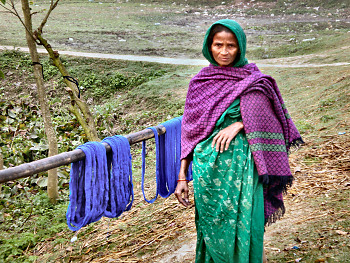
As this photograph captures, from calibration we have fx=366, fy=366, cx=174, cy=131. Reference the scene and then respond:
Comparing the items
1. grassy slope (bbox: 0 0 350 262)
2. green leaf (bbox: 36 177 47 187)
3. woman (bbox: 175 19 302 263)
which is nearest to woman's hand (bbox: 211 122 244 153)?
woman (bbox: 175 19 302 263)

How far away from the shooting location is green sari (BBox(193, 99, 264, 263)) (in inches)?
77.4

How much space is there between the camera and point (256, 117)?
6.47ft

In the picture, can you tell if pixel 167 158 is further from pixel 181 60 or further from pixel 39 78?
pixel 181 60

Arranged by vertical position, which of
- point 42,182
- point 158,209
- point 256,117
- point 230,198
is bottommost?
point 42,182

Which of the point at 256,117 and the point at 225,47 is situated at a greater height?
the point at 225,47

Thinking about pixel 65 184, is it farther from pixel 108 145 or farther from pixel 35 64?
pixel 108 145

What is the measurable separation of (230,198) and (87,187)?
0.98 meters

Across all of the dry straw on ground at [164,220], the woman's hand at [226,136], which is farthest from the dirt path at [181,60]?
the woman's hand at [226,136]

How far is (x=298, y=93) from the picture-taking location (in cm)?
720

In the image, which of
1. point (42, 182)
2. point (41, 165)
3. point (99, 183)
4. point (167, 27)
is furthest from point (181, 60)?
point (41, 165)

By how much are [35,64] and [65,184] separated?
208 centimetres

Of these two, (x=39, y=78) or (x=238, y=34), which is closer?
(x=238, y=34)

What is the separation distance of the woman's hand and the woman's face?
372mm

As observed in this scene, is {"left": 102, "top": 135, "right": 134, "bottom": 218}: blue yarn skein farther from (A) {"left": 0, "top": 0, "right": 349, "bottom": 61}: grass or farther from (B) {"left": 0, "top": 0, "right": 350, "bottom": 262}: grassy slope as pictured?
(A) {"left": 0, "top": 0, "right": 349, "bottom": 61}: grass
